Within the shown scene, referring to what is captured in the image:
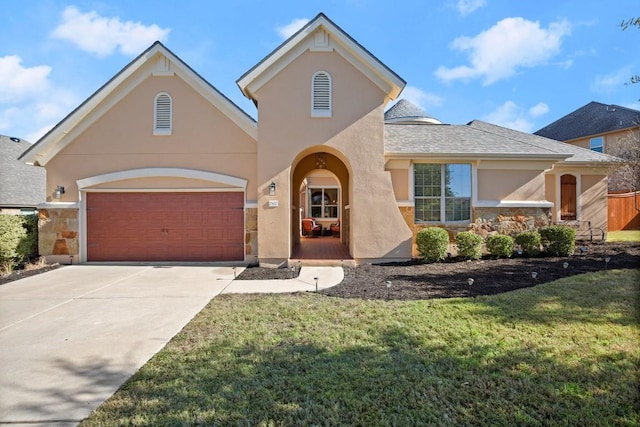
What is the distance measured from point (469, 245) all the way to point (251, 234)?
6.73 metres

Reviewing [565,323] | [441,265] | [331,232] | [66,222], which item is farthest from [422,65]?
[66,222]

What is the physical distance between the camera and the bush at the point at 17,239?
10.2 metres

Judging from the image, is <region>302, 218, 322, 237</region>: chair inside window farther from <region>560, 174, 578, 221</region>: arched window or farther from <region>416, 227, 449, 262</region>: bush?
<region>560, 174, 578, 221</region>: arched window

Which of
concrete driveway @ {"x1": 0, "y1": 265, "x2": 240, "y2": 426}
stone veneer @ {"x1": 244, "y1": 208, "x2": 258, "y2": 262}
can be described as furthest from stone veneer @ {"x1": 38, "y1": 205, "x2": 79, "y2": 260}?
stone veneer @ {"x1": 244, "y1": 208, "x2": 258, "y2": 262}

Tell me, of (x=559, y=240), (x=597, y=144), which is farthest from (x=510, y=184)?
(x=597, y=144)

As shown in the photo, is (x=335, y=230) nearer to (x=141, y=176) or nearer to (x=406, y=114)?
(x=406, y=114)

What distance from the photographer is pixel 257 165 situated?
10.8 metres

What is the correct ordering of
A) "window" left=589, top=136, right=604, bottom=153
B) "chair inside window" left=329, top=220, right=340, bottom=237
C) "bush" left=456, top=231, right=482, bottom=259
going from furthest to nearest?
1. "window" left=589, top=136, right=604, bottom=153
2. "chair inside window" left=329, top=220, right=340, bottom=237
3. "bush" left=456, top=231, right=482, bottom=259

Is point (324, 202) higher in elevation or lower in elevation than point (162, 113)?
lower

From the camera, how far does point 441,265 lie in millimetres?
10234

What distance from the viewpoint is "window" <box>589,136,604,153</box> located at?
26.5 meters

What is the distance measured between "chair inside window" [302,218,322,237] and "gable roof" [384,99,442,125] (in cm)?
728

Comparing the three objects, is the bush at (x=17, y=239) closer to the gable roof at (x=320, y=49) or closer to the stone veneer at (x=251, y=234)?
the stone veneer at (x=251, y=234)

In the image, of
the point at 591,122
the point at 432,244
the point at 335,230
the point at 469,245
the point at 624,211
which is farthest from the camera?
the point at 591,122
